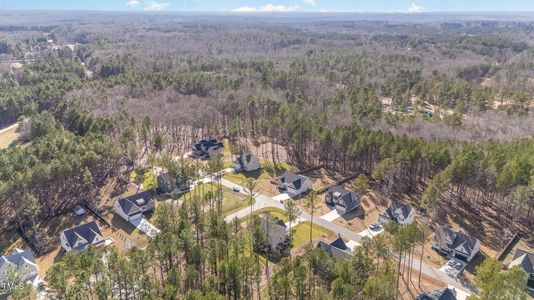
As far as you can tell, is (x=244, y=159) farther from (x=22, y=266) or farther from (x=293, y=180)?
(x=22, y=266)

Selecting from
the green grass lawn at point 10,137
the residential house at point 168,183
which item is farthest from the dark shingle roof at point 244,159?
the green grass lawn at point 10,137

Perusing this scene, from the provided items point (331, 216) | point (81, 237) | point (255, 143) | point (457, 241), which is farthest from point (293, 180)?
point (81, 237)

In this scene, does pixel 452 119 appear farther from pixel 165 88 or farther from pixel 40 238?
pixel 40 238

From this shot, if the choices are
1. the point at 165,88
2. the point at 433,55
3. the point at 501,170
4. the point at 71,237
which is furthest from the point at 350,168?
the point at 433,55

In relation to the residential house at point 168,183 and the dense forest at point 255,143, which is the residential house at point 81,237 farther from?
the residential house at point 168,183

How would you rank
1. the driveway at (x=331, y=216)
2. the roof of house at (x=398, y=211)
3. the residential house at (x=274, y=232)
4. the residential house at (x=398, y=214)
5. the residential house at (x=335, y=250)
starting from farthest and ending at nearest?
the driveway at (x=331, y=216) → the roof of house at (x=398, y=211) → the residential house at (x=398, y=214) → the residential house at (x=274, y=232) → the residential house at (x=335, y=250)

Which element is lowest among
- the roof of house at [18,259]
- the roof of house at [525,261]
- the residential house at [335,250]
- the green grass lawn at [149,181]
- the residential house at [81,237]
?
the green grass lawn at [149,181]
